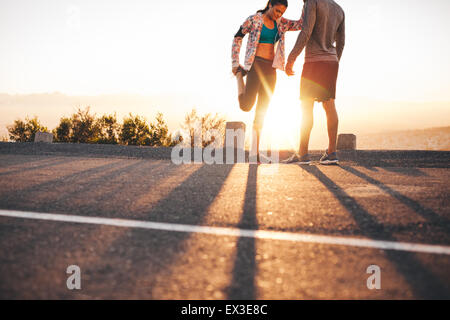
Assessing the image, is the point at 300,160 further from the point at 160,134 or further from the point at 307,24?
the point at 160,134

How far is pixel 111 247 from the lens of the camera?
1623 millimetres

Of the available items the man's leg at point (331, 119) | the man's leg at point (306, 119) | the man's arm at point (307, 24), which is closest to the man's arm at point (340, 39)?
the man's arm at point (307, 24)

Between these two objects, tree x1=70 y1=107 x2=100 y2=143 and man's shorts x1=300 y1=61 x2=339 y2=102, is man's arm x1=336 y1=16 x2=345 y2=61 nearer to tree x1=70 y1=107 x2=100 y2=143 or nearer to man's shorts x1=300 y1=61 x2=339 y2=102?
man's shorts x1=300 y1=61 x2=339 y2=102

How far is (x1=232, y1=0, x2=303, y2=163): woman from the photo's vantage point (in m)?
5.01

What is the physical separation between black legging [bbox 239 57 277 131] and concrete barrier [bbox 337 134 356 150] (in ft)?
8.44

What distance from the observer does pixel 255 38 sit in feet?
16.4

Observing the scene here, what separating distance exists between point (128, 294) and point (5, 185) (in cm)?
265

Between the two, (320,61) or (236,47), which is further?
(236,47)

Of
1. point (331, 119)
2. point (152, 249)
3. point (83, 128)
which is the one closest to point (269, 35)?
point (331, 119)

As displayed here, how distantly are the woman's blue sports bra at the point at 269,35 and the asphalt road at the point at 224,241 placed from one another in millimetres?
2705

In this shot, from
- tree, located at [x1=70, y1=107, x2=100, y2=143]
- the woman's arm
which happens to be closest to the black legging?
the woman's arm

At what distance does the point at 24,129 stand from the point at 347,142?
88.8 feet
